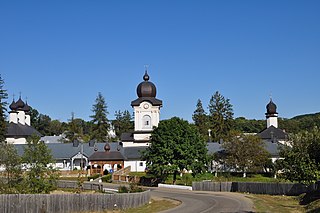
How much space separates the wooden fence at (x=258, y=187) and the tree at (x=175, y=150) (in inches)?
169

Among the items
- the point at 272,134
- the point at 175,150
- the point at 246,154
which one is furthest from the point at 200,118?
the point at 175,150

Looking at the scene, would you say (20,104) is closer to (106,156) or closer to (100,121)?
(100,121)

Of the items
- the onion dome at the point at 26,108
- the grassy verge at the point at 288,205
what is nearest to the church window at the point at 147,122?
the onion dome at the point at 26,108

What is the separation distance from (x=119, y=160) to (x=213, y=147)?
1753cm

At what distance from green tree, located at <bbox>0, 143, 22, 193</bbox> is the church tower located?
46.5m

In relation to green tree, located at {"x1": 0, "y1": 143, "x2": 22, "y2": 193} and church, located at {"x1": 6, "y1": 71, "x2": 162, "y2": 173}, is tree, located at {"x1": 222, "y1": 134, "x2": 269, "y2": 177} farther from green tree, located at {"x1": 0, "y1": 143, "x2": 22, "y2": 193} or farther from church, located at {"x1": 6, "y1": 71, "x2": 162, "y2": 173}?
green tree, located at {"x1": 0, "y1": 143, "x2": 22, "y2": 193}

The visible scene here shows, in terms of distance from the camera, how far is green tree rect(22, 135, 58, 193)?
39031 millimetres

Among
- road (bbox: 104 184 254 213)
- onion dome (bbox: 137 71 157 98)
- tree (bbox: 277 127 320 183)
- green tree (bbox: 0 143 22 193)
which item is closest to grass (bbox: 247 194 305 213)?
road (bbox: 104 184 254 213)

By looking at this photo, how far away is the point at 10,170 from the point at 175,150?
71.1ft

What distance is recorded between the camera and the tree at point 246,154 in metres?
68.6

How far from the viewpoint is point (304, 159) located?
33.4m

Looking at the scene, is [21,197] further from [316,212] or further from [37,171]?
[316,212]

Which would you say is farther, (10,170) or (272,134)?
(272,134)

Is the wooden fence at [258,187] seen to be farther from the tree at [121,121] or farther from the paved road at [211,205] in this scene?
the tree at [121,121]
